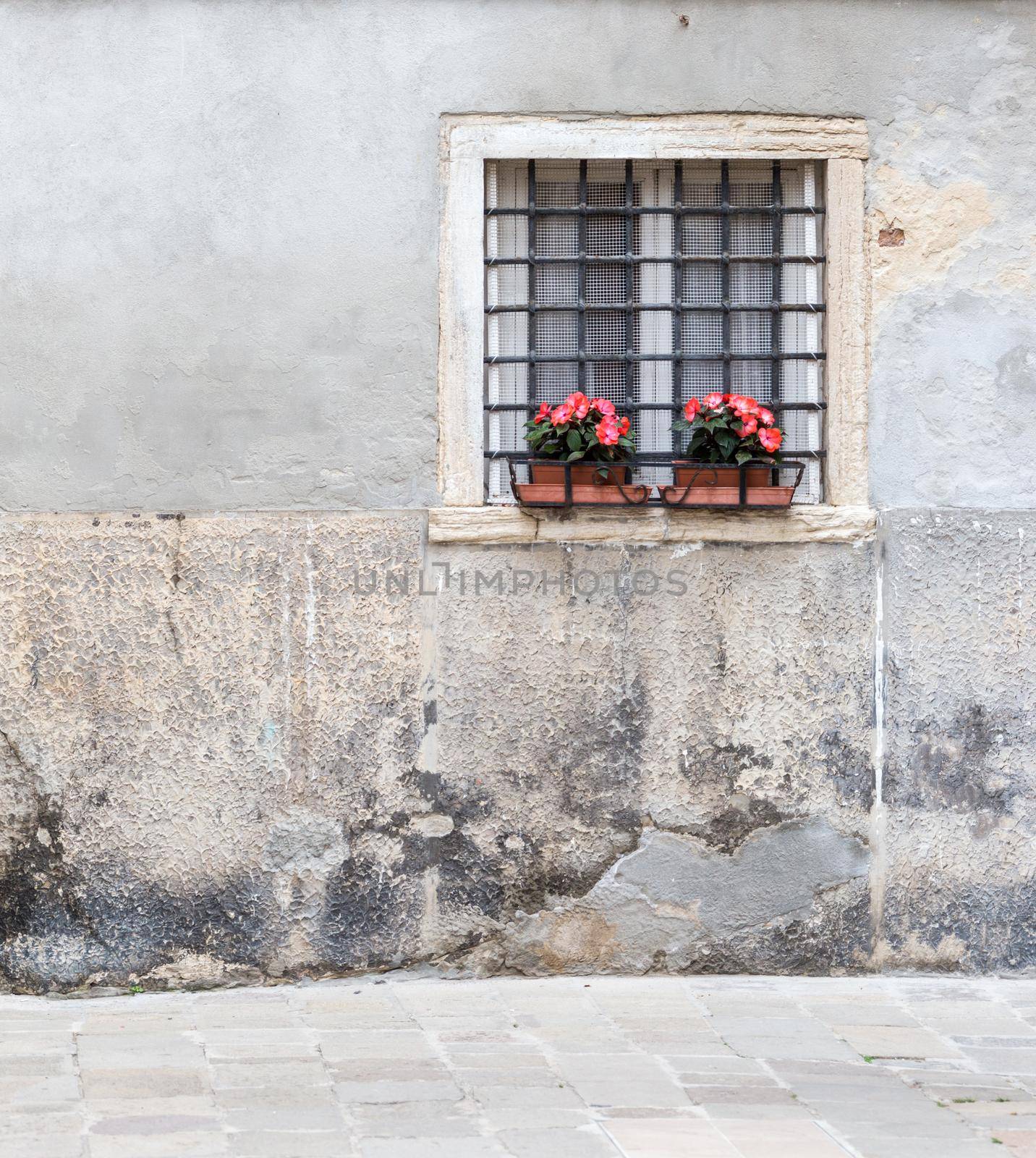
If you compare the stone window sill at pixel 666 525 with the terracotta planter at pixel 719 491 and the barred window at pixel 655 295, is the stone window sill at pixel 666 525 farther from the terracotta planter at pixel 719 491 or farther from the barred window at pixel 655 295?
the barred window at pixel 655 295

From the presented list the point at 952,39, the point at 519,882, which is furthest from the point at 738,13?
the point at 519,882

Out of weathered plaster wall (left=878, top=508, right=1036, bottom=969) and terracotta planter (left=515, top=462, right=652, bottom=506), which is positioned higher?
terracotta planter (left=515, top=462, right=652, bottom=506)

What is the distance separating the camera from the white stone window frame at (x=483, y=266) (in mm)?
4734

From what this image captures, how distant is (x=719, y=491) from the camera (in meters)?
4.71

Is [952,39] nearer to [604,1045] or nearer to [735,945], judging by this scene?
[735,945]

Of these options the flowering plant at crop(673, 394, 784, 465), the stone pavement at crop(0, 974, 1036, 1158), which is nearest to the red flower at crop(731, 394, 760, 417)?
the flowering plant at crop(673, 394, 784, 465)

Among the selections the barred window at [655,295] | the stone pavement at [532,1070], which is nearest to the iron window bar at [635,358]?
the barred window at [655,295]

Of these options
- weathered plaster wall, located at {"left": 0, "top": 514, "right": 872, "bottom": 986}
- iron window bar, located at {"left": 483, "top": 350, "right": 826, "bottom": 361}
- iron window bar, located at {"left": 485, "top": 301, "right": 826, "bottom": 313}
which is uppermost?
iron window bar, located at {"left": 485, "top": 301, "right": 826, "bottom": 313}

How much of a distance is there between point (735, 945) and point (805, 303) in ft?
7.03

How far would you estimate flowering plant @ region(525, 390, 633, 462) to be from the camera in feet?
15.2

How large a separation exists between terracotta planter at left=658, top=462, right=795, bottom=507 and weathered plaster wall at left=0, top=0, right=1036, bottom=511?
0.83 metres

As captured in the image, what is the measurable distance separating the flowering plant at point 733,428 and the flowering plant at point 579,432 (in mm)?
215

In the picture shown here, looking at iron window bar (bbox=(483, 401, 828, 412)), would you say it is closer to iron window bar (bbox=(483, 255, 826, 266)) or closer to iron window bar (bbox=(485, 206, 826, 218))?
iron window bar (bbox=(483, 255, 826, 266))

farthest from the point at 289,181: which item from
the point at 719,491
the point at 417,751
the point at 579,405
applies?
the point at 417,751
